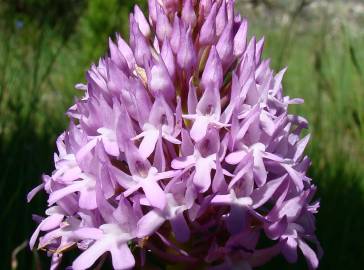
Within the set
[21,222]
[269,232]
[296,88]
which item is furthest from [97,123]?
[296,88]

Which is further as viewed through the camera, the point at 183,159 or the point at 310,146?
the point at 310,146

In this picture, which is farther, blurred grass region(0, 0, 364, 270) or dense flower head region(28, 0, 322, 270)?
blurred grass region(0, 0, 364, 270)

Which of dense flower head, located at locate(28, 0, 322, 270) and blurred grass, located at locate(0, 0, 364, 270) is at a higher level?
dense flower head, located at locate(28, 0, 322, 270)

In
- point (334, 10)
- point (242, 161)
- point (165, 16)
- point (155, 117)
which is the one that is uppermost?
point (165, 16)

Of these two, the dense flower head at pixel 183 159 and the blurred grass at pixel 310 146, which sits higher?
the dense flower head at pixel 183 159

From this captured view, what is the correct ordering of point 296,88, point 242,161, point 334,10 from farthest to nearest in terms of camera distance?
point 296,88 → point 334,10 → point 242,161

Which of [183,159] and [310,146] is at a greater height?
[183,159]

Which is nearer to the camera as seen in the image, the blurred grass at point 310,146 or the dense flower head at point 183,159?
the dense flower head at point 183,159

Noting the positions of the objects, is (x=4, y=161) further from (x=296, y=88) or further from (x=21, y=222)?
(x=296, y=88)
